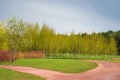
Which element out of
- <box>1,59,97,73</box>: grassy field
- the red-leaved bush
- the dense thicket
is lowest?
<box>1,59,97,73</box>: grassy field

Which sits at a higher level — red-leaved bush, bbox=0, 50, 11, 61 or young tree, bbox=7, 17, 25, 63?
young tree, bbox=7, 17, 25, 63

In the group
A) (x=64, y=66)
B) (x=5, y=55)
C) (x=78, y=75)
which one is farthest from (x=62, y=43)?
(x=78, y=75)

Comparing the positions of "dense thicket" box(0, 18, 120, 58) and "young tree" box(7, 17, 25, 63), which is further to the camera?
"dense thicket" box(0, 18, 120, 58)

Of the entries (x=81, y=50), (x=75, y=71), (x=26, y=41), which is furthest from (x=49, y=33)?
(x=75, y=71)

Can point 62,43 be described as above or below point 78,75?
above

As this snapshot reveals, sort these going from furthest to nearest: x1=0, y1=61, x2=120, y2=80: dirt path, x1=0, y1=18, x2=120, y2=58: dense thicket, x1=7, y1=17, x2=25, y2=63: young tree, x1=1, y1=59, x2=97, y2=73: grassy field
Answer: x1=0, y1=18, x2=120, y2=58: dense thicket < x1=7, y1=17, x2=25, y2=63: young tree < x1=1, y1=59, x2=97, y2=73: grassy field < x1=0, y1=61, x2=120, y2=80: dirt path

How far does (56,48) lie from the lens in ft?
227

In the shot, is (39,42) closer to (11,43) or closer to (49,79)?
(11,43)

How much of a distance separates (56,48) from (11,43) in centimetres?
2914

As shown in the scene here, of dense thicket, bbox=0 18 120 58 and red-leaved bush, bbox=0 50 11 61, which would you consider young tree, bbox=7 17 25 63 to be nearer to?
red-leaved bush, bbox=0 50 11 61

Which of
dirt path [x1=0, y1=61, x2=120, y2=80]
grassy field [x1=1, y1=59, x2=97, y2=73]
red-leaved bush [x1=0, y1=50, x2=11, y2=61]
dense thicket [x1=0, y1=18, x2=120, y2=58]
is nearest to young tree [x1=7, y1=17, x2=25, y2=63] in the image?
red-leaved bush [x1=0, y1=50, x2=11, y2=61]

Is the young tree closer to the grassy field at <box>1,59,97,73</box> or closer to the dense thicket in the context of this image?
the grassy field at <box>1,59,97,73</box>

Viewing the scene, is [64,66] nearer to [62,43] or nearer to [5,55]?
[5,55]

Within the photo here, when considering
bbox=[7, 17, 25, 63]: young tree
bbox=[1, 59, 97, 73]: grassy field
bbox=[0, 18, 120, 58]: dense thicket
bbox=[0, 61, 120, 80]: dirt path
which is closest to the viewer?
bbox=[0, 61, 120, 80]: dirt path
